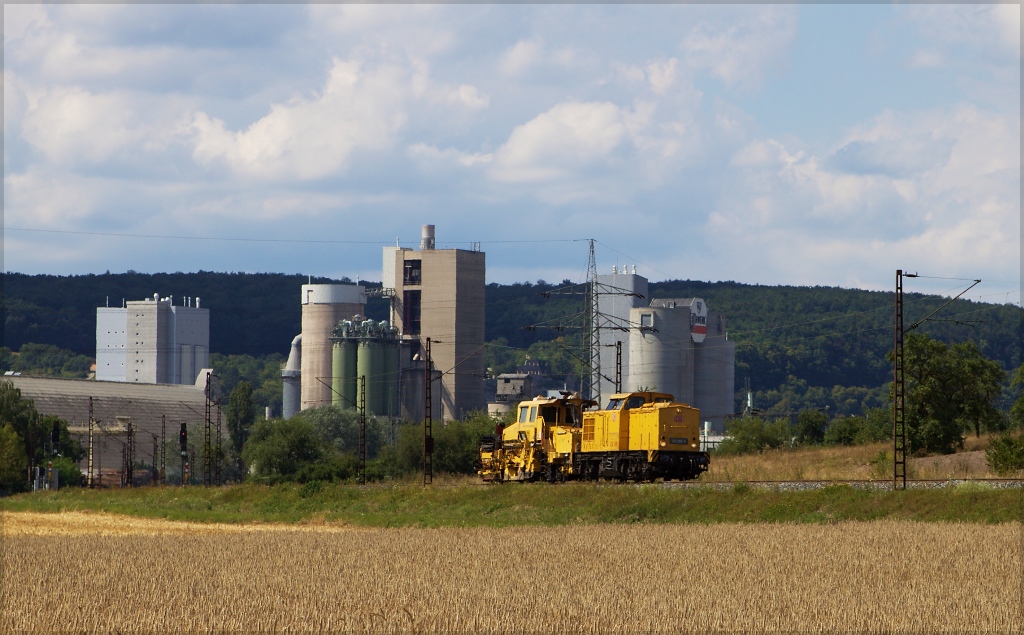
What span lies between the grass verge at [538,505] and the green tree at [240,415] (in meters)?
80.0

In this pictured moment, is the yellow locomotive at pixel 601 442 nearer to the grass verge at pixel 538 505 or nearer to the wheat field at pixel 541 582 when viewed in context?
Answer: the grass verge at pixel 538 505

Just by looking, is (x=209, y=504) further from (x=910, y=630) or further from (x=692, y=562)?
(x=910, y=630)

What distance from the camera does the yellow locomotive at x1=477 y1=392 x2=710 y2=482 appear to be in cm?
4872

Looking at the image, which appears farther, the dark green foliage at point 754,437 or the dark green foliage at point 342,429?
the dark green foliage at point 342,429

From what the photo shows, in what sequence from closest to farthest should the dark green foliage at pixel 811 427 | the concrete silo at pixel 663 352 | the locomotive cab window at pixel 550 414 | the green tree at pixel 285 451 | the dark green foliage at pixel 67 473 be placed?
the locomotive cab window at pixel 550 414 → the green tree at pixel 285 451 → the dark green foliage at pixel 811 427 → the dark green foliage at pixel 67 473 → the concrete silo at pixel 663 352

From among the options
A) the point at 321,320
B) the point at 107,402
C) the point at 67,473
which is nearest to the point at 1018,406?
the point at 67,473

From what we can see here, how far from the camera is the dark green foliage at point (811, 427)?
97875 millimetres

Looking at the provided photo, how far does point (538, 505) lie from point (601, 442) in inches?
259

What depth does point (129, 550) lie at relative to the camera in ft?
93.8

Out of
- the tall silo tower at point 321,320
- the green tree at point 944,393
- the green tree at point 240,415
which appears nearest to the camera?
the green tree at point 944,393

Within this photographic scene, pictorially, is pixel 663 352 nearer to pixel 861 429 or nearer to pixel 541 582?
pixel 861 429

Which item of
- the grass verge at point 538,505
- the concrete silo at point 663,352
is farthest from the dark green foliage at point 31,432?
the concrete silo at point 663,352

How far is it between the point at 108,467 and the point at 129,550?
122127mm

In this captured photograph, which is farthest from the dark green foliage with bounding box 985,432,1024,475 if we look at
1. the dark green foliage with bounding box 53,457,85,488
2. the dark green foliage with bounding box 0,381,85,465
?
the dark green foliage with bounding box 0,381,85,465
